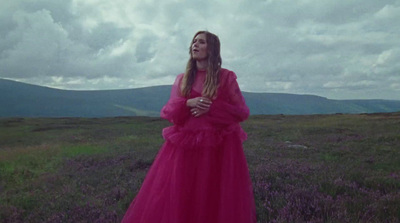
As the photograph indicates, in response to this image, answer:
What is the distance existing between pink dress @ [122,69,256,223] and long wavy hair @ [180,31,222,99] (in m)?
0.12

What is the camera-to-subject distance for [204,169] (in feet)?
12.0

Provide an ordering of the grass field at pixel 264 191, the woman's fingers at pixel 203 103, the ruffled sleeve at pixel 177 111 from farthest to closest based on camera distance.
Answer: the grass field at pixel 264 191 → the ruffled sleeve at pixel 177 111 → the woman's fingers at pixel 203 103

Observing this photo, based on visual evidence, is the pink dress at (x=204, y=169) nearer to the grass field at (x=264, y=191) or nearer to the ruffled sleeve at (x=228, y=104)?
the ruffled sleeve at (x=228, y=104)

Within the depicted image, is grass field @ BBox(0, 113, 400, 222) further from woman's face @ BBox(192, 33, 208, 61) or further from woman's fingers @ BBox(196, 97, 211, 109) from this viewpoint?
woman's face @ BBox(192, 33, 208, 61)

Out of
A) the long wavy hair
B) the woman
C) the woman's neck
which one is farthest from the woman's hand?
the woman's neck

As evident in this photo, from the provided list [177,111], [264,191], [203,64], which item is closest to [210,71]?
A: [203,64]

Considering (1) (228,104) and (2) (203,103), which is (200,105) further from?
(1) (228,104)

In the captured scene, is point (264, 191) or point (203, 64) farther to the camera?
point (264, 191)

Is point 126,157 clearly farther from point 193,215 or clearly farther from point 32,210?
point 193,215

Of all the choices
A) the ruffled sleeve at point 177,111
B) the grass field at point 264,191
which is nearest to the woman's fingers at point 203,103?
the ruffled sleeve at point 177,111

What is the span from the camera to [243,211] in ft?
12.0

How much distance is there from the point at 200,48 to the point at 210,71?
0.38m

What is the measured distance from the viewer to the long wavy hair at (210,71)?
3.70 meters

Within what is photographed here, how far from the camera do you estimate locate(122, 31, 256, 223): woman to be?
362cm
